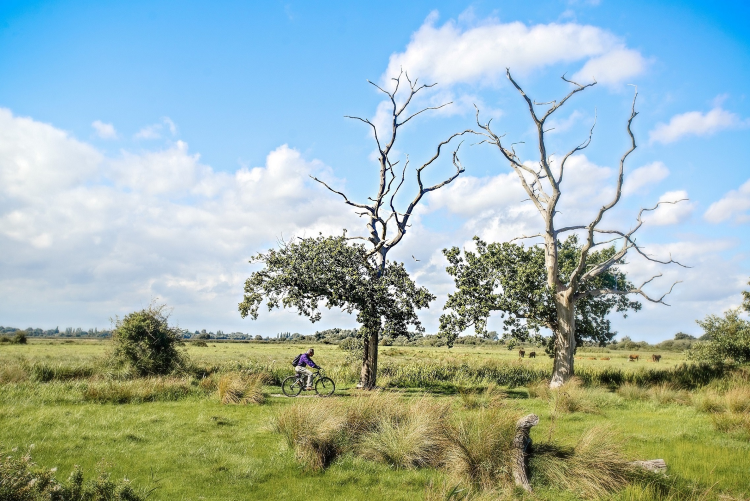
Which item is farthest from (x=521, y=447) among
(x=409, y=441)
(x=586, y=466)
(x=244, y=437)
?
(x=244, y=437)

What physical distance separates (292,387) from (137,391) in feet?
18.8

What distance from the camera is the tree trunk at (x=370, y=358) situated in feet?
72.0

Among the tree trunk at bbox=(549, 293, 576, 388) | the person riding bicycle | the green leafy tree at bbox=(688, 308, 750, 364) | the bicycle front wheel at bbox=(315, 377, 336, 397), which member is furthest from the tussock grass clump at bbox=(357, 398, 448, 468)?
the green leafy tree at bbox=(688, 308, 750, 364)

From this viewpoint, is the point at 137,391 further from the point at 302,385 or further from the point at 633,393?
the point at 633,393

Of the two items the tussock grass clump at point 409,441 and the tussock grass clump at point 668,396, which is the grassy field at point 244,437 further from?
the tussock grass clump at point 409,441

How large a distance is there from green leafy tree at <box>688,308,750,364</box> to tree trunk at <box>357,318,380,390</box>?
62.8 ft

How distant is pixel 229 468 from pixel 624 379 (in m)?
23.4

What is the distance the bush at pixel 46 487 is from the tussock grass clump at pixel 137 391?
10127mm

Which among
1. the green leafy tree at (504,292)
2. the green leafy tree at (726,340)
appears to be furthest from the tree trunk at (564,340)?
the green leafy tree at (726,340)

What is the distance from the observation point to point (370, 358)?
22297 millimetres

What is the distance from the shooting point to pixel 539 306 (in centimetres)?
2341

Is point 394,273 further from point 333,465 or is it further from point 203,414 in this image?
point 333,465

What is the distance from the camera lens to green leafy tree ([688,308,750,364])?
2516 cm

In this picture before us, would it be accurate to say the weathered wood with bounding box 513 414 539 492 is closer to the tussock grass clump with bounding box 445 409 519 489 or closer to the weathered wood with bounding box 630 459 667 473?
the tussock grass clump with bounding box 445 409 519 489
